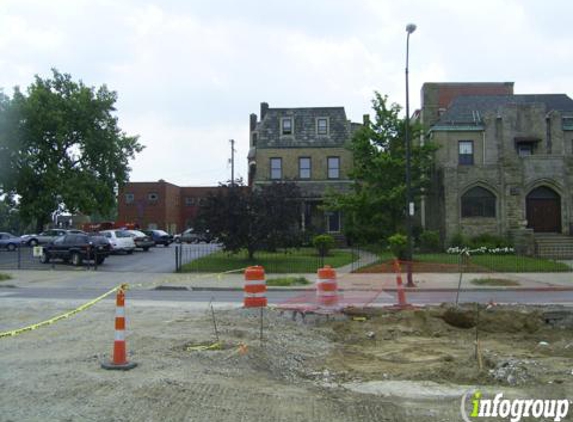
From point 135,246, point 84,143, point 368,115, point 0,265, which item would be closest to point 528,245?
point 368,115

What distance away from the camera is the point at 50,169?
161ft

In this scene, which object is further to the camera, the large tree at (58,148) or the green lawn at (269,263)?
the large tree at (58,148)

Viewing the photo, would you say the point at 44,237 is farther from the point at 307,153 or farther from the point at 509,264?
the point at 509,264

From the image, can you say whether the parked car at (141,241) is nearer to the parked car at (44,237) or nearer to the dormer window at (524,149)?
the parked car at (44,237)

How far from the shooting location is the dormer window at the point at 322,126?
47709 millimetres

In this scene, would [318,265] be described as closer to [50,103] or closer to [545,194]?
[545,194]

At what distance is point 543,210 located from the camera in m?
36.9

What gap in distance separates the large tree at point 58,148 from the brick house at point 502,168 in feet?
89.0

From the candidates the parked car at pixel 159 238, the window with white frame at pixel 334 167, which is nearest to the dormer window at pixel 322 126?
the window with white frame at pixel 334 167

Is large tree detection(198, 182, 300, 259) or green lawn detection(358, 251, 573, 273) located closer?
green lawn detection(358, 251, 573, 273)

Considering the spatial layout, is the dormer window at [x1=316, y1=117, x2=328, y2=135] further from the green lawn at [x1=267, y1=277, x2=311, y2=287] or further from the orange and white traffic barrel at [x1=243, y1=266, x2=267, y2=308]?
the orange and white traffic barrel at [x1=243, y1=266, x2=267, y2=308]

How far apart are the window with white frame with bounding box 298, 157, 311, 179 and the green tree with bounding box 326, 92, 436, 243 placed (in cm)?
939

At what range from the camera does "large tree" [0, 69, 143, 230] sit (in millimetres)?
48188

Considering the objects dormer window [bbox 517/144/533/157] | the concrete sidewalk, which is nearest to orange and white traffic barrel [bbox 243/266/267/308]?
the concrete sidewalk
